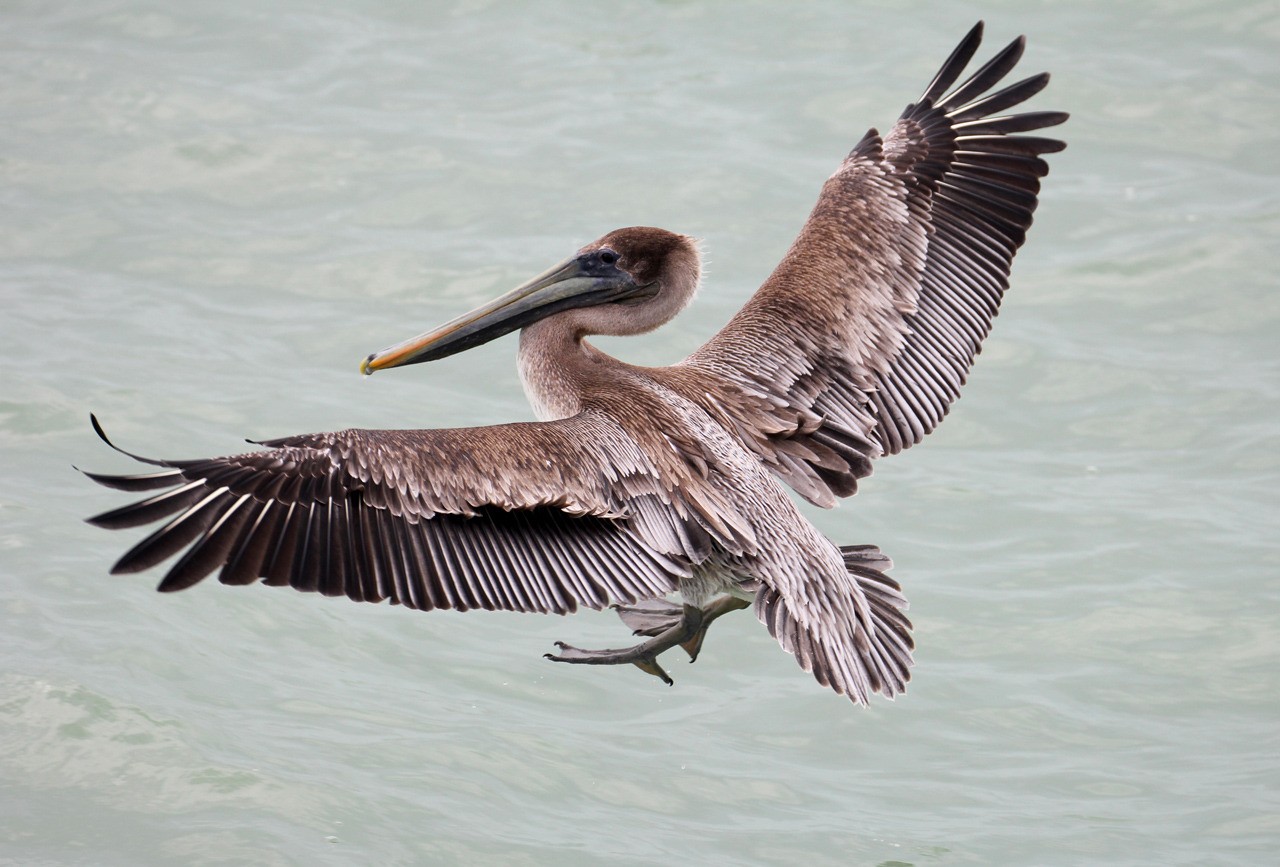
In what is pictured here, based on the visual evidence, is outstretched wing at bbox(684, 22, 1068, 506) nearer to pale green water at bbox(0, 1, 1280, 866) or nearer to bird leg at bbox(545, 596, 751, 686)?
bird leg at bbox(545, 596, 751, 686)

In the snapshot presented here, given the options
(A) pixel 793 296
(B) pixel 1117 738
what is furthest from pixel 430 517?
(B) pixel 1117 738

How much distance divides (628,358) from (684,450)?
132 inches

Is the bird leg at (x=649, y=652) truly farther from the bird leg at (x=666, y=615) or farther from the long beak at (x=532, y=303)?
the long beak at (x=532, y=303)

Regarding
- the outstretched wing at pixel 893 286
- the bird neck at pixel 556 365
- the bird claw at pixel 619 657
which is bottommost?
the bird claw at pixel 619 657

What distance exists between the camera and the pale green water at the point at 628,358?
609 centimetres

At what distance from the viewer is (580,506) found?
505 cm

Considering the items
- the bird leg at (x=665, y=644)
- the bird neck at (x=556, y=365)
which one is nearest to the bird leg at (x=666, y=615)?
the bird leg at (x=665, y=644)

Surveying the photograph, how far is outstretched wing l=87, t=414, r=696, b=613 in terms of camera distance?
4.64 metres

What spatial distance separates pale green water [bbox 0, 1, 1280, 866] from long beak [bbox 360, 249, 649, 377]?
4.64 ft

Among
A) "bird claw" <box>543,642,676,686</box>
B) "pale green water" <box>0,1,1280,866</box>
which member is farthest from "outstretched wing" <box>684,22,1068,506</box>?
"pale green water" <box>0,1,1280,866</box>

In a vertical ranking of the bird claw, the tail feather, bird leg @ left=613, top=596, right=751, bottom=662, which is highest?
the tail feather

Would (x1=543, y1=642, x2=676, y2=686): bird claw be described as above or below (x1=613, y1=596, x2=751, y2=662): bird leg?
below

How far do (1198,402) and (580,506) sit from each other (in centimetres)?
442

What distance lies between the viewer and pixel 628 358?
28.6ft
